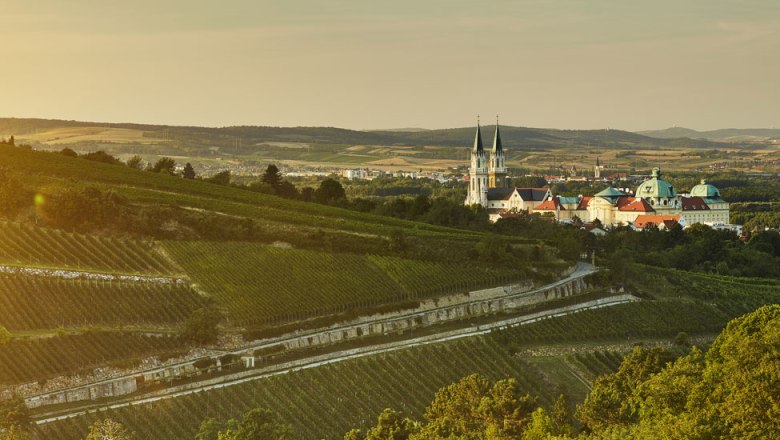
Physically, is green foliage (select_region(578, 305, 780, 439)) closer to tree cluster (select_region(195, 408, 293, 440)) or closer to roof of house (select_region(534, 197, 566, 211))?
tree cluster (select_region(195, 408, 293, 440))

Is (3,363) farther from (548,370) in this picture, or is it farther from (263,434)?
(548,370)

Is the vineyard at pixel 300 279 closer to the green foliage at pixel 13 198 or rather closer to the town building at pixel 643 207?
the green foliage at pixel 13 198

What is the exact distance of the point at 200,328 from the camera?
61.2 meters

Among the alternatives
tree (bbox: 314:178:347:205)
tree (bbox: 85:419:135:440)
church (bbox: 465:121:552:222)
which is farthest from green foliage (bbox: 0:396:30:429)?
church (bbox: 465:121:552:222)

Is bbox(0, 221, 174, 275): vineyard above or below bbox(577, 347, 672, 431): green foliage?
above

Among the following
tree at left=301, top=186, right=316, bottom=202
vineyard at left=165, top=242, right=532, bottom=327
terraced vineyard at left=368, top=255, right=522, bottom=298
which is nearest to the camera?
vineyard at left=165, top=242, right=532, bottom=327

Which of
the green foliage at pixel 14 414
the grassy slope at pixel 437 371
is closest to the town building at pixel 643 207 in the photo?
the grassy slope at pixel 437 371

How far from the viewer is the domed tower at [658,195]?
164 metres

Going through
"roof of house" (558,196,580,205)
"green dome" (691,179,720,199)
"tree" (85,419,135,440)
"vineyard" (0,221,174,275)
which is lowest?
"roof of house" (558,196,580,205)

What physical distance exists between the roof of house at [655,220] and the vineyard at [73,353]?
322 ft

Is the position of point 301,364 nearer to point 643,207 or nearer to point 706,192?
point 643,207

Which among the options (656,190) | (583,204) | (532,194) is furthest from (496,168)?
(656,190)

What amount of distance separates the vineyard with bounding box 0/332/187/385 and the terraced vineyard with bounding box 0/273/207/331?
2162mm

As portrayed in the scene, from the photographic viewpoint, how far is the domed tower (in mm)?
164250
